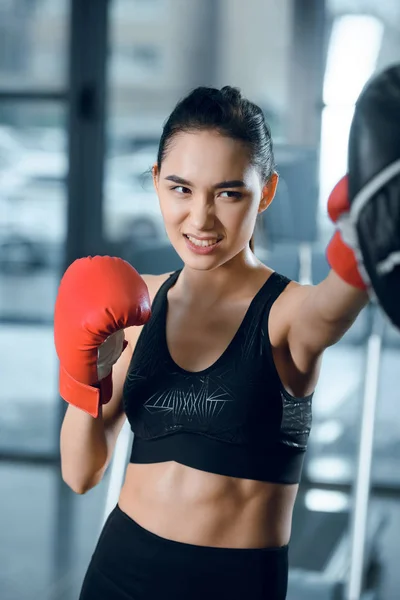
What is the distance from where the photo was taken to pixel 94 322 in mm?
1151

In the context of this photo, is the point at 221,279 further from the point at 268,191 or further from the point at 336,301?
the point at 336,301

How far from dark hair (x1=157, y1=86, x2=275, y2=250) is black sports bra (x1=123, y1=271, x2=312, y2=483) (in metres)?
0.19

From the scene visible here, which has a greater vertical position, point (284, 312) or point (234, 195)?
point (234, 195)

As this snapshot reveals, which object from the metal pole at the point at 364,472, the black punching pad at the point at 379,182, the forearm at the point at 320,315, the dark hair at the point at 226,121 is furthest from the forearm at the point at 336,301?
the metal pole at the point at 364,472

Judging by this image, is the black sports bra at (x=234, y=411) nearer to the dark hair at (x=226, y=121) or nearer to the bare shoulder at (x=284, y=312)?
the bare shoulder at (x=284, y=312)

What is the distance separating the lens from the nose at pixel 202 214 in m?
1.10

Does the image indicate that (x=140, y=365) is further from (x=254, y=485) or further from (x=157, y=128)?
(x=157, y=128)

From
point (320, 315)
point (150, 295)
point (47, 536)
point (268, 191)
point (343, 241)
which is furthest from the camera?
point (47, 536)

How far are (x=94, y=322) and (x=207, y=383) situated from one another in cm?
17

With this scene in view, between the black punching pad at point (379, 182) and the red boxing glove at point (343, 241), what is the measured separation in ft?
0.19

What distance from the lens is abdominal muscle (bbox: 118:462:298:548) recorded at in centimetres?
115

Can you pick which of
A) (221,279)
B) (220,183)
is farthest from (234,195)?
(221,279)

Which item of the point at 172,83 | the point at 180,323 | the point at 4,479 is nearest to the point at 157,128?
the point at 172,83

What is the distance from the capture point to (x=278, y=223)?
10.5 ft
